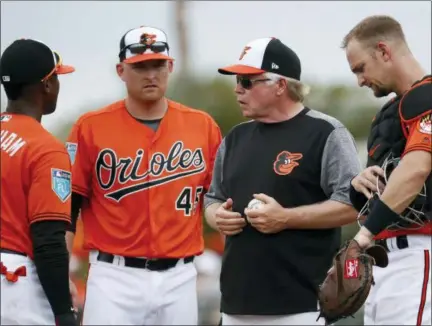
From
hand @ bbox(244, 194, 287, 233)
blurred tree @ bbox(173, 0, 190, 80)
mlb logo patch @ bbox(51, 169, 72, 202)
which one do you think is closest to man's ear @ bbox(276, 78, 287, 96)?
hand @ bbox(244, 194, 287, 233)

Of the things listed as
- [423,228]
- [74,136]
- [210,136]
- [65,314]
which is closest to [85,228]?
[74,136]

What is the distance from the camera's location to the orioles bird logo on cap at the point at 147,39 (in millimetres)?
6477

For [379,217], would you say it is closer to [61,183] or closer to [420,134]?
[420,134]

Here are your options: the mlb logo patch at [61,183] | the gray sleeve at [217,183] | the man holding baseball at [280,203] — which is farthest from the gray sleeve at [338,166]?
the mlb logo patch at [61,183]

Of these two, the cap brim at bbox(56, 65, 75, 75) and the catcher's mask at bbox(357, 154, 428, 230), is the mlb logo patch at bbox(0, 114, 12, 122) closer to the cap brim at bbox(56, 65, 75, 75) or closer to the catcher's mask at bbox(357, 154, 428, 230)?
the cap brim at bbox(56, 65, 75, 75)

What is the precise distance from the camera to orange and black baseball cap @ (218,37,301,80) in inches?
240

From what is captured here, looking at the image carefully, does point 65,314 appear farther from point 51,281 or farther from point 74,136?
point 74,136

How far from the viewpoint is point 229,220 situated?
5.96 meters

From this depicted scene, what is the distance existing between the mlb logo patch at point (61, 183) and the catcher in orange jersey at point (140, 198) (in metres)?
1.25

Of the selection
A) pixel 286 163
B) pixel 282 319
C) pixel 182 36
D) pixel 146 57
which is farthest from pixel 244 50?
pixel 182 36

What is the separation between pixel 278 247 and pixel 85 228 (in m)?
1.43

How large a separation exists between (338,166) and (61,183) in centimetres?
178

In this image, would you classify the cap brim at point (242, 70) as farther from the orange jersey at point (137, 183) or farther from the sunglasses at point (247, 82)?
the orange jersey at point (137, 183)

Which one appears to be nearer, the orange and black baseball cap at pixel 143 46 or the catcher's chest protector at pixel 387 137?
the catcher's chest protector at pixel 387 137
